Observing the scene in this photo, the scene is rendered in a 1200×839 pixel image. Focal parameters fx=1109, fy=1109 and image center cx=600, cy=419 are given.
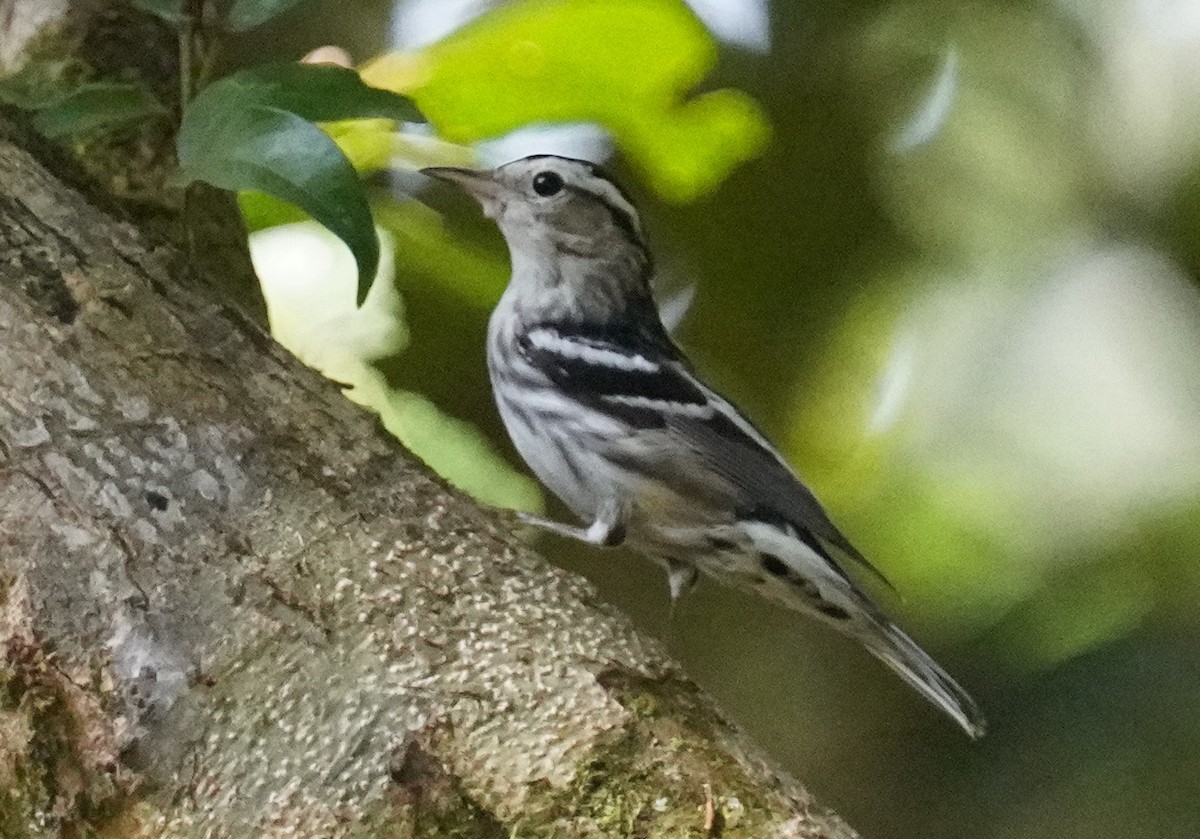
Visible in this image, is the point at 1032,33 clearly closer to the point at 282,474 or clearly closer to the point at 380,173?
the point at 380,173

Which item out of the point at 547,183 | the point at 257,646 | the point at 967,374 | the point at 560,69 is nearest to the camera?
the point at 257,646

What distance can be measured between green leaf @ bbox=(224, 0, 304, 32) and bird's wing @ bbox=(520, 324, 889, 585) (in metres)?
0.46

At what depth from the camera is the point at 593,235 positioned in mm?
1417

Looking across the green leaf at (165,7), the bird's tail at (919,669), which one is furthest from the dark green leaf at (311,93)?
the bird's tail at (919,669)

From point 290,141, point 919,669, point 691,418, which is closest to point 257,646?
point 290,141

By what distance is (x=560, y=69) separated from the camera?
1275 mm

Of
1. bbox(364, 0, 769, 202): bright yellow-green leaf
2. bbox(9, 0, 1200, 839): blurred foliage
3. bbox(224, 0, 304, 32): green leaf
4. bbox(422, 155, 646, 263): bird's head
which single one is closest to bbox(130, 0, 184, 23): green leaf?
bbox(224, 0, 304, 32): green leaf

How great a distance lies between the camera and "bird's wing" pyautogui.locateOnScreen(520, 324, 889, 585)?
1.19 metres

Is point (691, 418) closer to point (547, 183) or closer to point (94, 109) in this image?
point (547, 183)

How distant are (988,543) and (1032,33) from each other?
2.77 ft

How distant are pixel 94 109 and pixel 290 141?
0.75 feet

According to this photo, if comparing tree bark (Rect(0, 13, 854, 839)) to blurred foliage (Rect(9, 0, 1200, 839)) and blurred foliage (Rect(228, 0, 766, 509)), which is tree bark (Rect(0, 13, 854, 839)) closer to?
blurred foliage (Rect(228, 0, 766, 509))

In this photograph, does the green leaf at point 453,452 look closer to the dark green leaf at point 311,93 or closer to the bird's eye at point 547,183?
the bird's eye at point 547,183

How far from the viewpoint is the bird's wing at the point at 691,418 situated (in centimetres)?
119
